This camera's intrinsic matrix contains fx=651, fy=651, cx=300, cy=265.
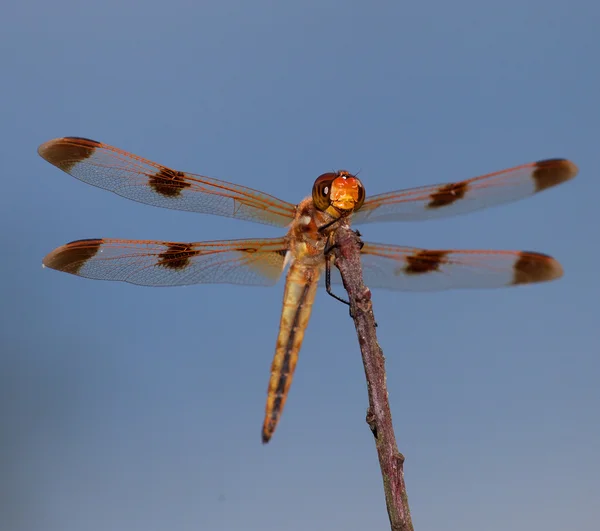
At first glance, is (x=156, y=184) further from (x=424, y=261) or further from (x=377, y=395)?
(x=377, y=395)

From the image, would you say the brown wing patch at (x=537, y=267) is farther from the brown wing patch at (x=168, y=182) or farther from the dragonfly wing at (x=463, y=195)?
the brown wing patch at (x=168, y=182)

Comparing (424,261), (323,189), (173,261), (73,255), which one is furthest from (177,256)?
(424,261)

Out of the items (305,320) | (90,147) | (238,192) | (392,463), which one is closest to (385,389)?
(392,463)

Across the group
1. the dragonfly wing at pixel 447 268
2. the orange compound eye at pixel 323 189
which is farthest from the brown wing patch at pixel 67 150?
the dragonfly wing at pixel 447 268

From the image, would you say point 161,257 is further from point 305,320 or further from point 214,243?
point 305,320

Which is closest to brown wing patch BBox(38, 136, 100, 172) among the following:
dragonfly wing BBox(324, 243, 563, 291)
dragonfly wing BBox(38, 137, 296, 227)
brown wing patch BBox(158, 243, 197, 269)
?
dragonfly wing BBox(38, 137, 296, 227)

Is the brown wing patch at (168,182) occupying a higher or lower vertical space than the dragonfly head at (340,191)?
higher
